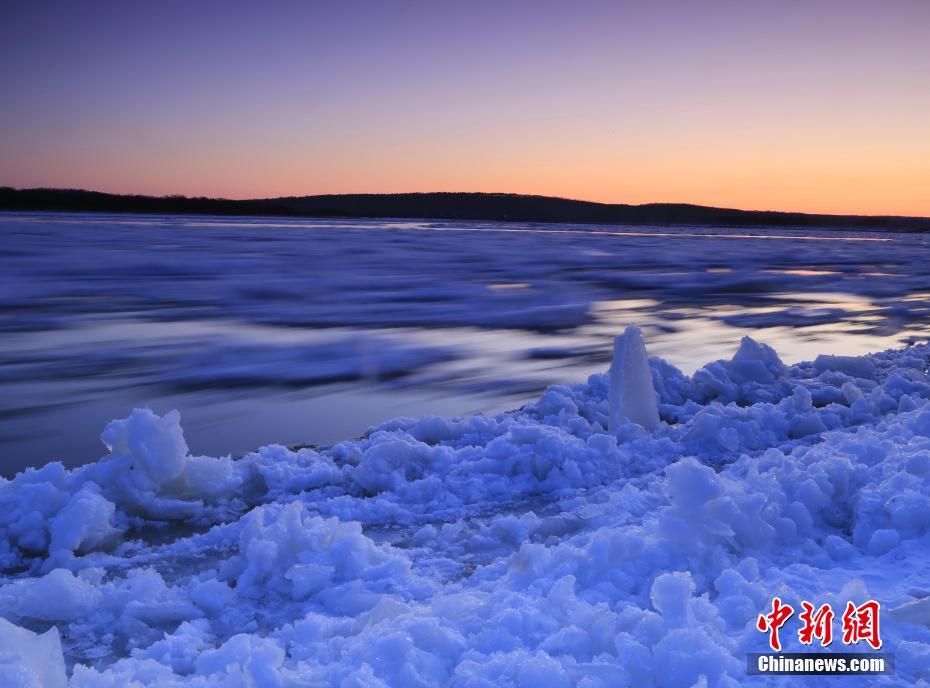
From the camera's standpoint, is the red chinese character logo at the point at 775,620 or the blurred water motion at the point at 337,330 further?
the blurred water motion at the point at 337,330

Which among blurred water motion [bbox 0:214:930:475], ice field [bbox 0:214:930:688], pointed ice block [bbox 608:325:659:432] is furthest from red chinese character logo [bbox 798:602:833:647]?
blurred water motion [bbox 0:214:930:475]

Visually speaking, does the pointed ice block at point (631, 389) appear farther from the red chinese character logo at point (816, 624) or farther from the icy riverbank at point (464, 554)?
the red chinese character logo at point (816, 624)

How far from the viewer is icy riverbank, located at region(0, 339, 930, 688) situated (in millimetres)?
2229

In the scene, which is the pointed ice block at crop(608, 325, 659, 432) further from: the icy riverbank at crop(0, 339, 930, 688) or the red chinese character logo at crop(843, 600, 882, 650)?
the red chinese character logo at crop(843, 600, 882, 650)

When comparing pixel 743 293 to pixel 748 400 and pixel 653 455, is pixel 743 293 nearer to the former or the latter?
pixel 748 400

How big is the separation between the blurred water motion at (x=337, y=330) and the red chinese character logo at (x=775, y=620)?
10.6 feet

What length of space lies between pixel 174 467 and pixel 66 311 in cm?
798

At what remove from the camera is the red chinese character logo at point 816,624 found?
2.34 metres

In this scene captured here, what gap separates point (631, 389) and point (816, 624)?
2474 mm

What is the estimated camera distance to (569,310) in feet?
39.8

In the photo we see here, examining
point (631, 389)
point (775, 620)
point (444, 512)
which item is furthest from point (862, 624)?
point (631, 389)

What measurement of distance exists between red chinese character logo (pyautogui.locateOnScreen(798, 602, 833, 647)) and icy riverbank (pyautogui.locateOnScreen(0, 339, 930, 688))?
0.04 meters

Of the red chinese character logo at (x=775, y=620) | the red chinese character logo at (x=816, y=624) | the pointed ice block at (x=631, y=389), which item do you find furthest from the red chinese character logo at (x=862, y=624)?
the pointed ice block at (x=631, y=389)

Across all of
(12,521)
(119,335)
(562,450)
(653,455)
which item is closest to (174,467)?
(12,521)
